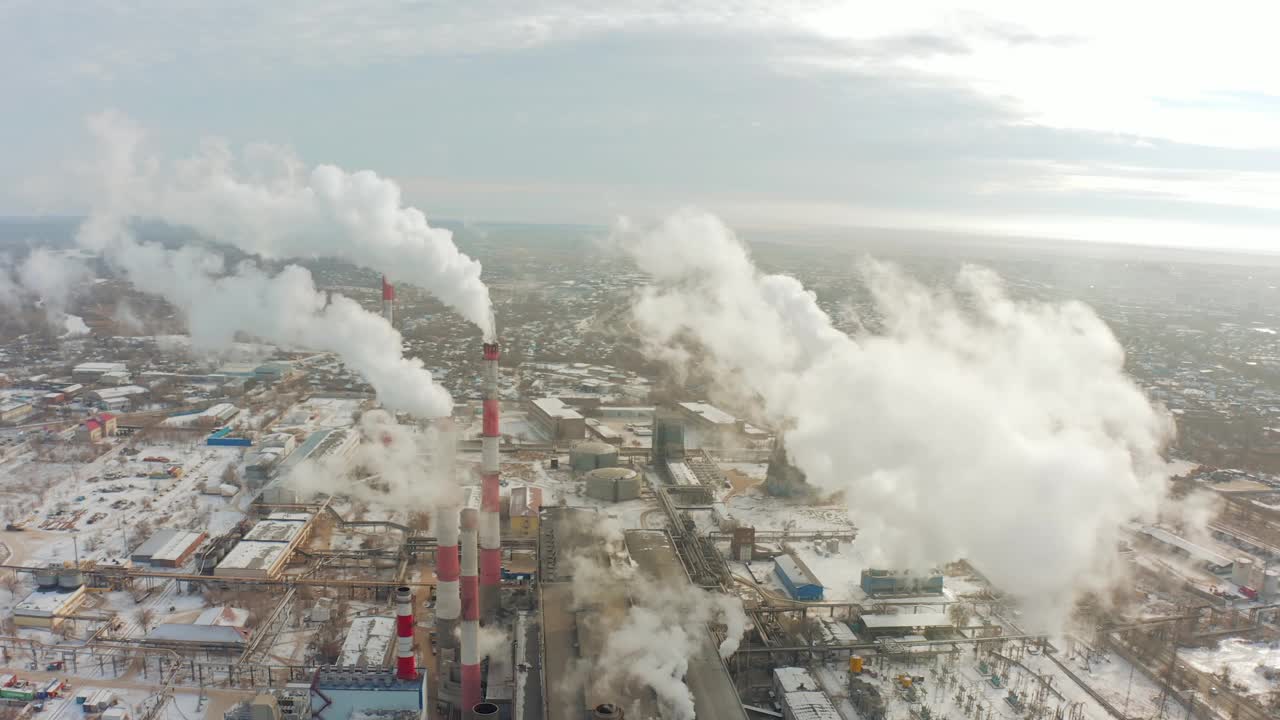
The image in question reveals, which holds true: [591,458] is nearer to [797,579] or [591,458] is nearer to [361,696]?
[797,579]

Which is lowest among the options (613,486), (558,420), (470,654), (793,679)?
(793,679)

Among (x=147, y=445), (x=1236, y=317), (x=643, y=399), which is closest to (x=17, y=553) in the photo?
(x=147, y=445)

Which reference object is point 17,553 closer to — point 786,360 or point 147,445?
point 147,445

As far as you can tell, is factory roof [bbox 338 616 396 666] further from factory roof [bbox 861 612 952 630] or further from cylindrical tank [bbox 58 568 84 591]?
factory roof [bbox 861 612 952 630]

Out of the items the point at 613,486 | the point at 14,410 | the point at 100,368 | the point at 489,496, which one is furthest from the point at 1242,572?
the point at 100,368

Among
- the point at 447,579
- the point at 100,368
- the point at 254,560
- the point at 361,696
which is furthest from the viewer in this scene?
the point at 100,368

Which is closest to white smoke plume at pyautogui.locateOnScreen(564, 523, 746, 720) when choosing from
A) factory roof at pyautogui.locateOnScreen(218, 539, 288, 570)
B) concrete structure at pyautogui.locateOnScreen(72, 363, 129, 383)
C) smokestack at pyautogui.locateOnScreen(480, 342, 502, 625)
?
smokestack at pyautogui.locateOnScreen(480, 342, 502, 625)

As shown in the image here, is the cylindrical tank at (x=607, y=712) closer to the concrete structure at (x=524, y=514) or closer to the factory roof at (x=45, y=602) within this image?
the concrete structure at (x=524, y=514)
